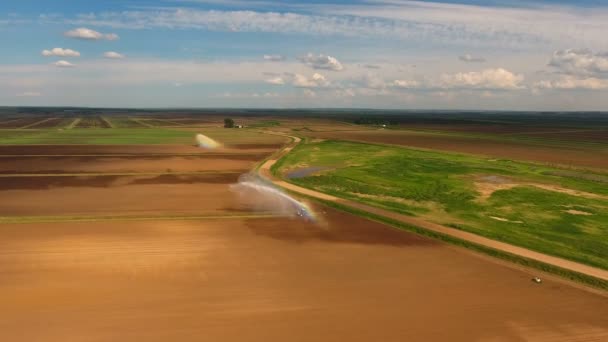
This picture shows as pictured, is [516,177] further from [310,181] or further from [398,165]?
[310,181]

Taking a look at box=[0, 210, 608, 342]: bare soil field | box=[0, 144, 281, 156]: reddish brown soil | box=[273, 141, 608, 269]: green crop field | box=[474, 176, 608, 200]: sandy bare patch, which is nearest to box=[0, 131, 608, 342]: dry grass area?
box=[0, 210, 608, 342]: bare soil field

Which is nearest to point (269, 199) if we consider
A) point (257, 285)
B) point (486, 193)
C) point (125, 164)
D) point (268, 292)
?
point (257, 285)

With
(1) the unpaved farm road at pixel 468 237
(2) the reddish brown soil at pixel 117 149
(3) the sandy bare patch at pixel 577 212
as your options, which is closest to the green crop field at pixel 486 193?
(3) the sandy bare patch at pixel 577 212

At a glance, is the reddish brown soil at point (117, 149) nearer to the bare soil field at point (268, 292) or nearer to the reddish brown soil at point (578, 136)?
the bare soil field at point (268, 292)

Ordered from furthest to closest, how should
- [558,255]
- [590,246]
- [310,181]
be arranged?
[310,181] < [590,246] < [558,255]

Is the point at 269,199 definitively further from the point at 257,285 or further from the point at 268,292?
the point at 268,292

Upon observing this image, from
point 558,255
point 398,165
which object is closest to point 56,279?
point 558,255

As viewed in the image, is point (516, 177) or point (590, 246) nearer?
point (590, 246)
